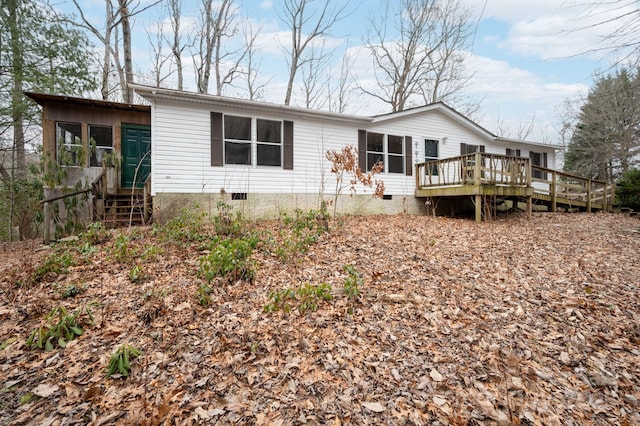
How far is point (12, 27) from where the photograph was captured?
9164mm

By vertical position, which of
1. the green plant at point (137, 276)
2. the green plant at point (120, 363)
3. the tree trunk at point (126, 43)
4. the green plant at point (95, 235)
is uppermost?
the tree trunk at point (126, 43)

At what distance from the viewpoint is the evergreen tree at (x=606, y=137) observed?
653 inches

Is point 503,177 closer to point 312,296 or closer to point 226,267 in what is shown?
point 312,296

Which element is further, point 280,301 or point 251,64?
point 251,64

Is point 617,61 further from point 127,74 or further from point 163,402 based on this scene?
point 127,74

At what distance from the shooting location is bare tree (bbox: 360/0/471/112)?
17.4 meters

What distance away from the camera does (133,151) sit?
948cm

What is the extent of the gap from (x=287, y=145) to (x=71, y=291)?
21.3 ft

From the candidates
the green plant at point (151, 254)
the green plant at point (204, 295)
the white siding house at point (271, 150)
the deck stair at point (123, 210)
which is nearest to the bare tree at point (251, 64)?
the white siding house at point (271, 150)

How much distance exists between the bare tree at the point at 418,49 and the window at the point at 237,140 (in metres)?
12.8

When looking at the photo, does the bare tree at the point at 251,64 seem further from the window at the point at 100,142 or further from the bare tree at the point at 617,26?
the bare tree at the point at 617,26

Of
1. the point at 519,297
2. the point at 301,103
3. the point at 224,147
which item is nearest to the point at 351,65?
the point at 301,103

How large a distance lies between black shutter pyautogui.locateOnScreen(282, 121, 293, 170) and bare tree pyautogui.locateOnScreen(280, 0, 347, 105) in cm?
858

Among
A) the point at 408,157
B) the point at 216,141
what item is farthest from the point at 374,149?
the point at 216,141
